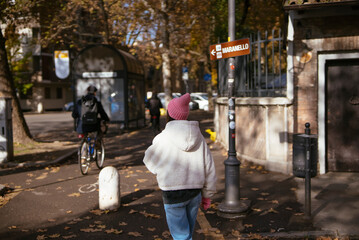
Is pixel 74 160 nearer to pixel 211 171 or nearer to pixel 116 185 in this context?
pixel 116 185

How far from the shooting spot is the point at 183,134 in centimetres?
369

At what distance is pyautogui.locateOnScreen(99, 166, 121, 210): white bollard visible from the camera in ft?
22.0

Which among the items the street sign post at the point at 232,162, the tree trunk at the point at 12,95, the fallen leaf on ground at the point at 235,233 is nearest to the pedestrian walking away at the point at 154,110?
the tree trunk at the point at 12,95

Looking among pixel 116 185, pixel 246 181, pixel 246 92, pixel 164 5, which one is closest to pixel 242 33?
pixel 164 5

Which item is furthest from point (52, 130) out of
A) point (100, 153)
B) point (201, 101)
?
point (201, 101)

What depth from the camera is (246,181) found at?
876 centimetres

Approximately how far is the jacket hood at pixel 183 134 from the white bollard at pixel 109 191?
3.25m

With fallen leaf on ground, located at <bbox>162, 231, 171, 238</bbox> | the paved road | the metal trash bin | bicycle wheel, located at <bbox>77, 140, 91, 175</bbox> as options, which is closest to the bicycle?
bicycle wheel, located at <bbox>77, 140, 91, 175</bbox>

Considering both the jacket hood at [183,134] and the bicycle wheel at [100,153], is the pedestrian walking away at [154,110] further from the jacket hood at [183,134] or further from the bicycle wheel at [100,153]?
the jacket hood at [183,134]

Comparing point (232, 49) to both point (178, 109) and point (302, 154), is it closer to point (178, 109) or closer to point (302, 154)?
point (302, 154)

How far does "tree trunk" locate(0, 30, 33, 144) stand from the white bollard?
8314 mm

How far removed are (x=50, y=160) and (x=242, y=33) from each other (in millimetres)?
17037

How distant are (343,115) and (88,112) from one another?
207 inches

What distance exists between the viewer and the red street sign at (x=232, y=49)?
6.27 meters
